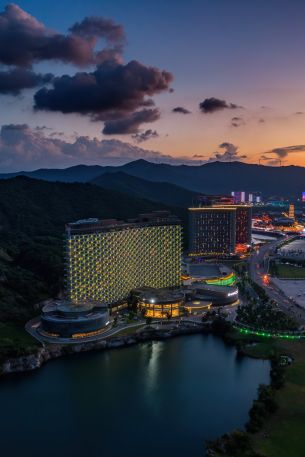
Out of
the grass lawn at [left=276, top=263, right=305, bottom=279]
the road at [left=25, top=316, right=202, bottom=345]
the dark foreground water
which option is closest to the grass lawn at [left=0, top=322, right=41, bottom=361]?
the road at [left=25, top=316, right=202, bottom=345]

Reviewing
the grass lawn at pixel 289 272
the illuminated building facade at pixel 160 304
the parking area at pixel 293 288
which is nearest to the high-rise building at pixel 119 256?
the illuminated building facade at pixel 160 304

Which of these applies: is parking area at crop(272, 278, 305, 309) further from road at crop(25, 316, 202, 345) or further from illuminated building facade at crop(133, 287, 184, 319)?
illuminated building facade at crop(133, 287, 184, 319)

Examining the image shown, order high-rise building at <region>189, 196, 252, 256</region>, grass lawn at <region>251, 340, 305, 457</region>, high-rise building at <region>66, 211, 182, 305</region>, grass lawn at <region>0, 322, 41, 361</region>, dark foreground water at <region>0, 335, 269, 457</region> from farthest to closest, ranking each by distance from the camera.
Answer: high-rise building at <region>189, 196, 252, 256</region> < high-rise building at <region>66, 211, 182, 305</region> < grass lawn at <region>0, 322, 41, 361</region> < dark foreground water at <region>0, 335, 269, 457</region> < grass lawn at <region>251, 340, 305, 457</region>

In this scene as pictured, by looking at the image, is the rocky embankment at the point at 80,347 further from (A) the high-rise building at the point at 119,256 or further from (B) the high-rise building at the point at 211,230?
(B) the high-rise building at the point at 211,230

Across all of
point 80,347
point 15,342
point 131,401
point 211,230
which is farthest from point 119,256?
point 211,230

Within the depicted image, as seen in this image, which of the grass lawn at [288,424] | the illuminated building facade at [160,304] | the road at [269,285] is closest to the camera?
the grass lawn at [288,424]
